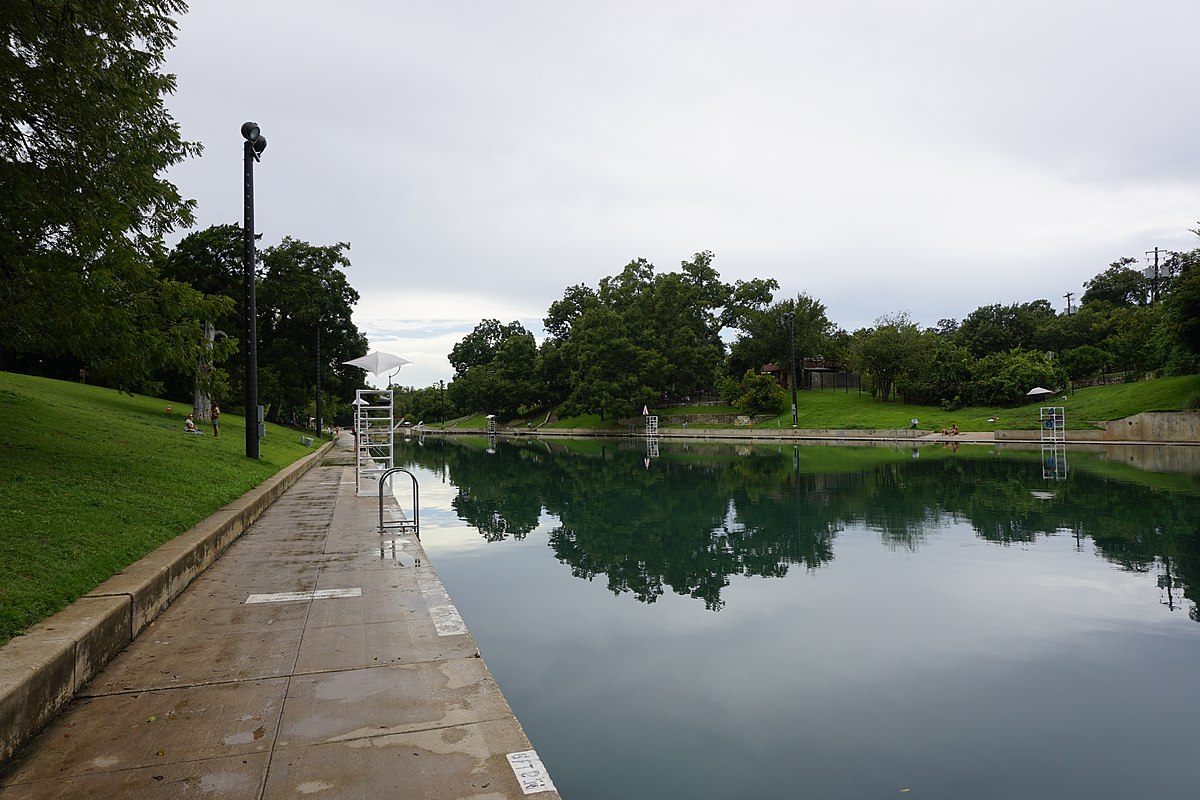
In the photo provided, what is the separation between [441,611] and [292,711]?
6.94ft

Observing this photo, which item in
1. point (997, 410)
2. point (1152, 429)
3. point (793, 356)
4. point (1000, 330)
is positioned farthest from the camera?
point (1000, 330)

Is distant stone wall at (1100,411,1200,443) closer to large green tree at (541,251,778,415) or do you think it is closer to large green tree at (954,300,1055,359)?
large green tree at (954,300,1055,359)

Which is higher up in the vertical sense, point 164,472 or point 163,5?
point 163,5

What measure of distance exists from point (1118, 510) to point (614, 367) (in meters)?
53.3

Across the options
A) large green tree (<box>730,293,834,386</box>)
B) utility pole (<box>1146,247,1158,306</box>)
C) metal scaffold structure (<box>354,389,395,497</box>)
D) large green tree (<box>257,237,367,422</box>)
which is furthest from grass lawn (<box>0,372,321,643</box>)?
utility pole (<box>1146,247,1158,306</box>)

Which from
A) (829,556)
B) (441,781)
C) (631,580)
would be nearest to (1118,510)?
(829,556)

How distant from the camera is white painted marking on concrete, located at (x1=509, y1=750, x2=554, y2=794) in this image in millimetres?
3271

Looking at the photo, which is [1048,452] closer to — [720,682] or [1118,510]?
[1118,510]

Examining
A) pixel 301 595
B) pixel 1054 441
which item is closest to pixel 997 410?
pixel 1054 441

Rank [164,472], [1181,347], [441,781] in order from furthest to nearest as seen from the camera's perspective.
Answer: [1181,347] → [164,472] → [441,781]

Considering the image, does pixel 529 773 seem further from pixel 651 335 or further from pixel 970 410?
pixel 651 335

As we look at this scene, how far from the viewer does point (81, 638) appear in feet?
14.5

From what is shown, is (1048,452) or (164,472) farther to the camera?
(1048,452)

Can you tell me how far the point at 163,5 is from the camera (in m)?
9.41
